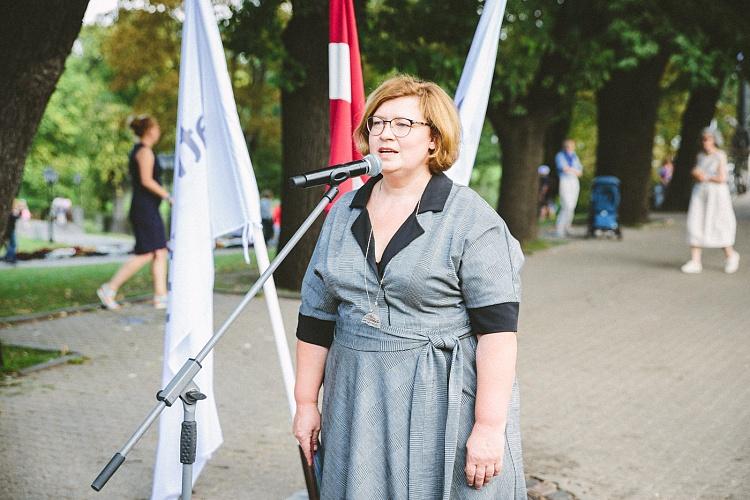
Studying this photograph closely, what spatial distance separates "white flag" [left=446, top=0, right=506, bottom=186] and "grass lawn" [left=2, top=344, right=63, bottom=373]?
4232 mm

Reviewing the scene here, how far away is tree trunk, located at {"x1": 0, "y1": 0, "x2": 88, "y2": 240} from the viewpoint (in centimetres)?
571

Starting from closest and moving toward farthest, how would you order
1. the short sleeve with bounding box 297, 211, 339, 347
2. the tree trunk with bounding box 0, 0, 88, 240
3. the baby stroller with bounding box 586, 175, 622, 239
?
the short sleeve with bounding box 297, 211, 339, 347, the tree trunk with bounding box 0, 0, 88, 240, the baby stroller with bounding box 586, 175, 622, 239

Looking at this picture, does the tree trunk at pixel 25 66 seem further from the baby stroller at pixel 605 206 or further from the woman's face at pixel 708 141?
the baby stroller at pixel 605 206

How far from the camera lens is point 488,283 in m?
2.57

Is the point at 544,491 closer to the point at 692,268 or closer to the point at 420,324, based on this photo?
the point at 420,324

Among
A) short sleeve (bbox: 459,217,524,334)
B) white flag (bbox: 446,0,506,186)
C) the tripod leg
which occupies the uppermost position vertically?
white flag (bbox: 446,0,506,186)

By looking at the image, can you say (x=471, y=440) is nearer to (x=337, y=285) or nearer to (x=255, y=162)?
(x=337, y=285)

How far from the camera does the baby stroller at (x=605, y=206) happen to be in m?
16.4

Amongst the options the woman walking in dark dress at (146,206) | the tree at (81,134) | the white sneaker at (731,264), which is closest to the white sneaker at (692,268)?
→ the white sneaker at (731,264)

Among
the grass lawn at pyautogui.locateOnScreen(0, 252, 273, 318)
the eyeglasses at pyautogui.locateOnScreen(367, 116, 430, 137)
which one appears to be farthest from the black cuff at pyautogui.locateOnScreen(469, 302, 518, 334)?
the grass lawn at pyautogui.locateOnScreen(0, 252, 273, 318)

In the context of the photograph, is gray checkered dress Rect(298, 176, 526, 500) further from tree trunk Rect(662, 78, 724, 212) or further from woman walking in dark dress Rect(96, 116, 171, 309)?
tree trunk Rect(662, 78, 724, 212)

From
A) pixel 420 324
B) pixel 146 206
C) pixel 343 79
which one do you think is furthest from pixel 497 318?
pixel 146 206

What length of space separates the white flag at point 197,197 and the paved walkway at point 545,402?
0.66 meters

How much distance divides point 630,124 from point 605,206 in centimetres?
328
